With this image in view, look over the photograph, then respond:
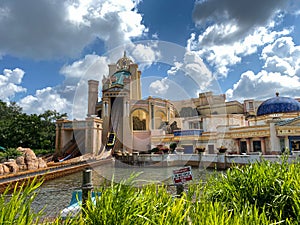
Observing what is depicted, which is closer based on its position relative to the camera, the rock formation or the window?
the rock formation

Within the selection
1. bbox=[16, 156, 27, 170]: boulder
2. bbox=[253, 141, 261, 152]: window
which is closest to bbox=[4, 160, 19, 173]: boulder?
bbox=[16, 156, 27, 170]: boulder

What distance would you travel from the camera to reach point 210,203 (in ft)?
5.56

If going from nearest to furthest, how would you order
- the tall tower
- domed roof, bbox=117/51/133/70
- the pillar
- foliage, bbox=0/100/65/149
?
foliage, bbox=0/100/65/149 < the tall tower < the pillar < domed roof, bbox=117/51/133/70

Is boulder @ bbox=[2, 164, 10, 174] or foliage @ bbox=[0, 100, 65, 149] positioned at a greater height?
foliage @ bbox=[0, 100, 65, 149]

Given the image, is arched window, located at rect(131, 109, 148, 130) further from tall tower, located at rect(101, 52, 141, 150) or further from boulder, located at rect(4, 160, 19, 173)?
boulder, located at rect(4, 160, 19, 173)

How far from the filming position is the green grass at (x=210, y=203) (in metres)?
1.53

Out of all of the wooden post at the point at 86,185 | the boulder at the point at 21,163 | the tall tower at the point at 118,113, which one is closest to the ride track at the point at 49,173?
the boulder at the point at 21,163

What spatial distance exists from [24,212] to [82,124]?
70.3 ft

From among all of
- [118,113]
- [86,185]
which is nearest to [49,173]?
[86,185]

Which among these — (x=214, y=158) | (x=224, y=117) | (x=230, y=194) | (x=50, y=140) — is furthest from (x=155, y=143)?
(x=230, y=194)

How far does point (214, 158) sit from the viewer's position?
14445 mm

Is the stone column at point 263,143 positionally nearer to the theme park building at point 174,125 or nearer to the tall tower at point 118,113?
the theme park building at point 174,125

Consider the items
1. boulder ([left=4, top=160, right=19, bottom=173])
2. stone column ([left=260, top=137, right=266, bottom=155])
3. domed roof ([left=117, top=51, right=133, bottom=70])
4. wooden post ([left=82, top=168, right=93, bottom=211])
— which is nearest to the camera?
wooden post ([left=82, top=168, right=93, bottom=211])

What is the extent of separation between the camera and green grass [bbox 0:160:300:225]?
5.03 feet
